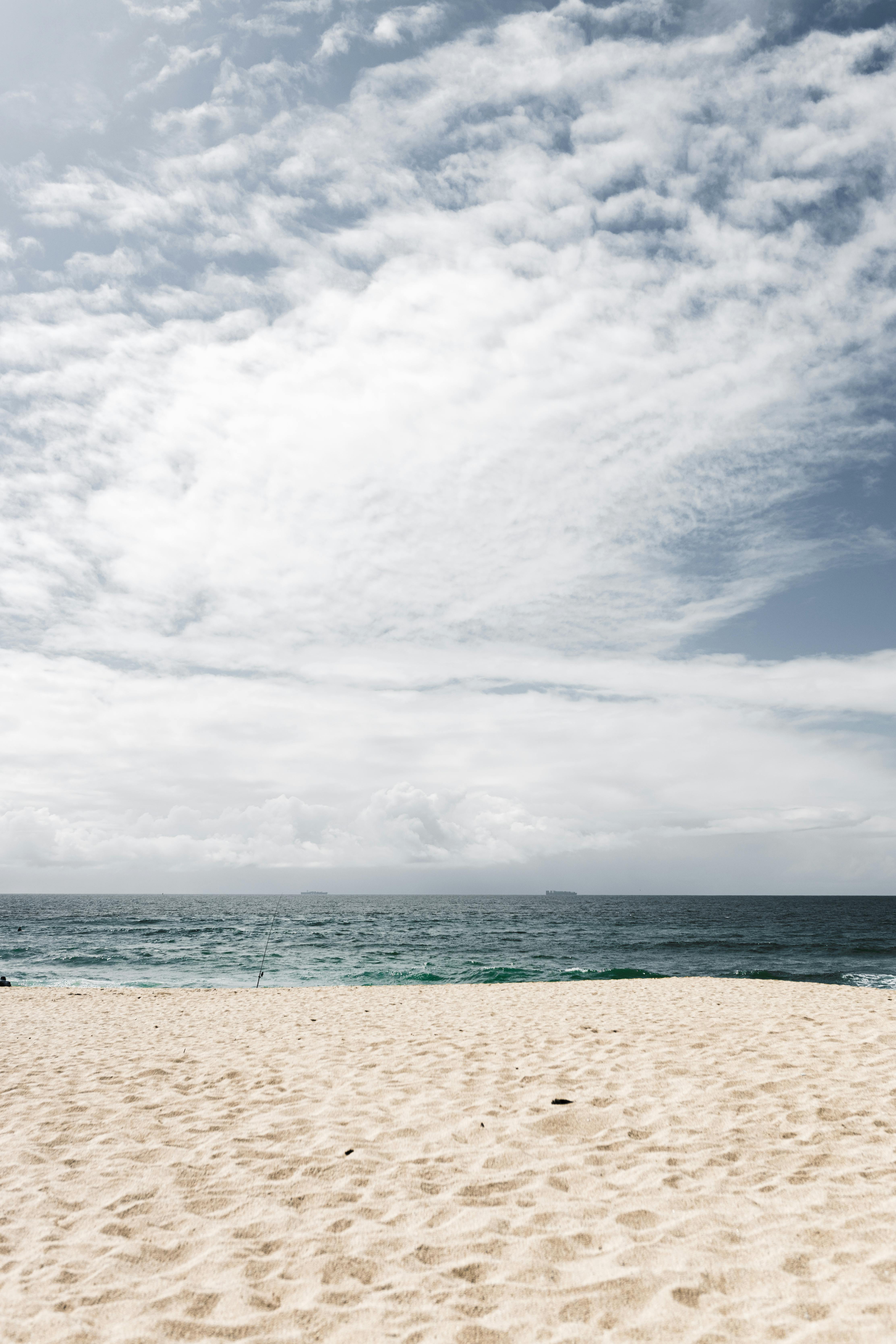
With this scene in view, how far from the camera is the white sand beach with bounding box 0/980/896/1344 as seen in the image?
3432 millimetres

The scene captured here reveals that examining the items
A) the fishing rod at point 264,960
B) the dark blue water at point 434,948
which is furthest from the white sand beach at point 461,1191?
the dark blue water at point 434,948

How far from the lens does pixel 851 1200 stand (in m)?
4.39

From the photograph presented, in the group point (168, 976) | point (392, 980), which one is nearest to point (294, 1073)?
point (392, 980)

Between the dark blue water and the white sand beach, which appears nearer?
the white sand beach

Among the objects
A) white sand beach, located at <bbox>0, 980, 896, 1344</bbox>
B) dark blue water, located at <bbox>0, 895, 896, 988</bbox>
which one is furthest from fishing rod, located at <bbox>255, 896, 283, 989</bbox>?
white sand beach, located at <bbox>0, 980, 896, 1344</bbox>

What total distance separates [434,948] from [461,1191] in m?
39.2

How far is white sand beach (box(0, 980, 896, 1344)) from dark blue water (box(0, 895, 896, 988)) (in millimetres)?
14245

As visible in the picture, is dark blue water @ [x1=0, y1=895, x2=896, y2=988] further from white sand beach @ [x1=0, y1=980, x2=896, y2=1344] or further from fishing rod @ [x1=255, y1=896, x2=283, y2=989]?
white sand beach @ [x1=0, y1=980, x2=896, y2=1344]

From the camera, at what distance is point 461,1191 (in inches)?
189

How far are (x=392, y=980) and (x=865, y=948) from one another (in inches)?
1309

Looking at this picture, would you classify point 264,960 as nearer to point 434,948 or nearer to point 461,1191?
point 434,948

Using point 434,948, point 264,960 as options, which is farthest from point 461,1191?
point 434,948

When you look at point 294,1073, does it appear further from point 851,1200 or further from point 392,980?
point 392,980

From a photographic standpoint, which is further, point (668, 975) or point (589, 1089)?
point (668, 975)
